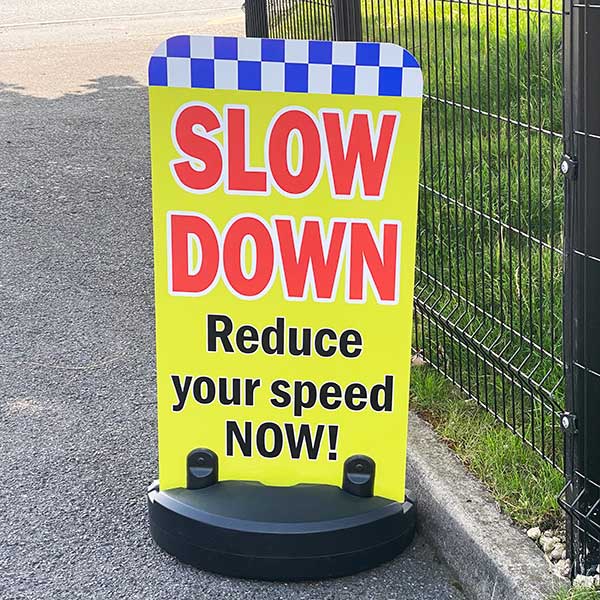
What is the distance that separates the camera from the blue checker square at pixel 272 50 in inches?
106

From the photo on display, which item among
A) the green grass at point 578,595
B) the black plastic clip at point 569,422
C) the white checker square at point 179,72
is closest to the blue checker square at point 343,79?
the white checker square at point 179,72

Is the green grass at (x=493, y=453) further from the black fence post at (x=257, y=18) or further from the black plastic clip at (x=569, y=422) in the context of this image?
the black fence post at (x=257, y=18)

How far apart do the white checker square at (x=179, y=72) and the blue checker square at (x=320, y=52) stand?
1.06 feet

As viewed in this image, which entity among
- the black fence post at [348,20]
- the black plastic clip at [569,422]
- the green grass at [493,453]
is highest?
the black fence post at [348,20]

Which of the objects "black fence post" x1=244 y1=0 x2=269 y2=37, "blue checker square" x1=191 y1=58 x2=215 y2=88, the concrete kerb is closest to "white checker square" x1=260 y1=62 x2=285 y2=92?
"blue checker square" x1=191 y1=58 x2=215 y2=88

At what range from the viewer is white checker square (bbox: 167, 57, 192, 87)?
274 centimetres

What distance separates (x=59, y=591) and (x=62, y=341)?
1867 millimetres

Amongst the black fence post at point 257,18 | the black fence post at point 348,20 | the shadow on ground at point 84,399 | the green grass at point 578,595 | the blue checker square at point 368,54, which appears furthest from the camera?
the black fence post at point 257,18

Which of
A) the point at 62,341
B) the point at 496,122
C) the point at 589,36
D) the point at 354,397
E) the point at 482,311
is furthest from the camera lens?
the point at 62,341

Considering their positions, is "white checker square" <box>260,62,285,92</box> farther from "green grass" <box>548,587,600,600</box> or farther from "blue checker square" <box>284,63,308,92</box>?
"green grass" <box>548,587,600,600</box>

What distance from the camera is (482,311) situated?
3.50 metres

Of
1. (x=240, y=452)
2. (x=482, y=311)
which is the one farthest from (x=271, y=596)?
(x=482, y=311)

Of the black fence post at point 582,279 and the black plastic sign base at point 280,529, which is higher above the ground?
the black fence post at point 582,279

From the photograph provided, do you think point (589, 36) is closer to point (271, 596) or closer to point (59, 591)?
point (271, 596)
